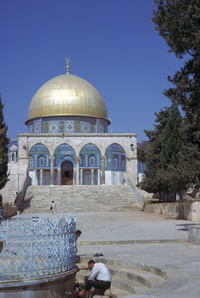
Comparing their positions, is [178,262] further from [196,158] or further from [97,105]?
[97,105]

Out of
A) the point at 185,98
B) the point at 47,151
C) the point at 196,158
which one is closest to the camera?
the point at 185,98

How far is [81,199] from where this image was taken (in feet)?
81.8

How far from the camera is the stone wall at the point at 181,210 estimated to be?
53.2 feet

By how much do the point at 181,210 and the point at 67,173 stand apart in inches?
801

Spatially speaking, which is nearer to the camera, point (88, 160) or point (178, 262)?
point (178, 262)

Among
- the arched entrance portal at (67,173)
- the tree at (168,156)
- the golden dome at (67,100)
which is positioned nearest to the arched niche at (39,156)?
the arched entrance portal at (67,173)

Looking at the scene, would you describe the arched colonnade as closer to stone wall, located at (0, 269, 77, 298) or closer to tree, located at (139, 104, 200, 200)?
tree, located at (139, 104, 200, 200)

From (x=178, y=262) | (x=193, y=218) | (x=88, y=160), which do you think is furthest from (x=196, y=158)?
(x=88, y=160)

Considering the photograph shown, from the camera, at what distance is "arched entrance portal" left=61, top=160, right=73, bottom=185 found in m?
36.5

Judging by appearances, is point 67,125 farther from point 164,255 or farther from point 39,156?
point 164,255

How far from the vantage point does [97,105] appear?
41906 mm

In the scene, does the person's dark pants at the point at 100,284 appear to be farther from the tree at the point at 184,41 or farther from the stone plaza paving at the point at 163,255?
the tree at the point at 184,41

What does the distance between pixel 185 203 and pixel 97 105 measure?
26.1 m

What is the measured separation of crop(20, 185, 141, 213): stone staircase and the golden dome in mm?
14256
